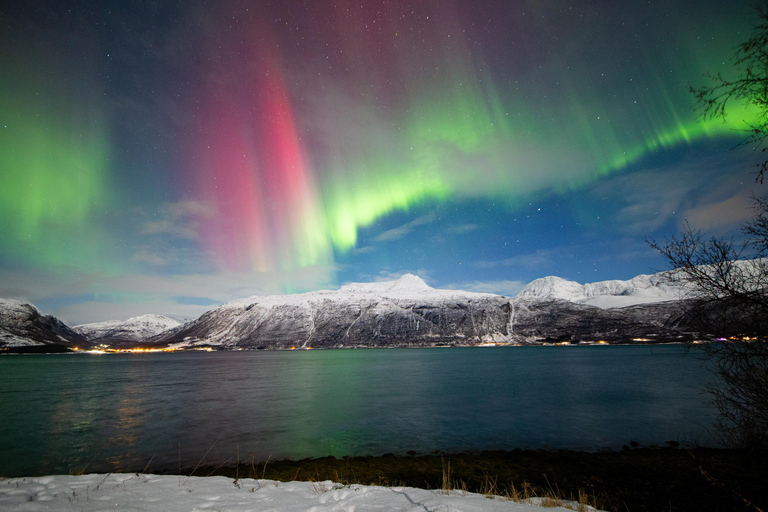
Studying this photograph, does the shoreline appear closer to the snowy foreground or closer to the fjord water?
the fjord water

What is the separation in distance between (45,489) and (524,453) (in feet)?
74.7

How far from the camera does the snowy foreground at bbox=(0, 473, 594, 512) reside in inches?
278

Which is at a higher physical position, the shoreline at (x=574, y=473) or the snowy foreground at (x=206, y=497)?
the snowy foreground at (x=206, y=497)

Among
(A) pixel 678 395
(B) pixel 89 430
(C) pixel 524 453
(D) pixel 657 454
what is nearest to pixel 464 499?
(C) pixel 524 453

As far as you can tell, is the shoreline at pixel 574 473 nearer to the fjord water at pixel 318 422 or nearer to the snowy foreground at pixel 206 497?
the fjord water at pixel 318 422

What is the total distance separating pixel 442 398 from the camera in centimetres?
4516

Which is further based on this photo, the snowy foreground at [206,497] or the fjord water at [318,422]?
the fjord water at [318,422]

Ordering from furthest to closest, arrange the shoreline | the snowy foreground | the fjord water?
the fjord water < the shoreline < the snowy foreground

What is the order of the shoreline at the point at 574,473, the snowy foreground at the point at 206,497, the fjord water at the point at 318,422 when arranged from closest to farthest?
the snowy foreground at the point at 206,497
the shoreline at the point at 574,473
the fjord water at the point at 318,422

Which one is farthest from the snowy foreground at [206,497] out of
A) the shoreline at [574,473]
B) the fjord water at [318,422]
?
the fjord water at [318,422]

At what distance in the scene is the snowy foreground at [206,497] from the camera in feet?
23.2

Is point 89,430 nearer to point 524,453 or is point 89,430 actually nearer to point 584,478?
point 524,453

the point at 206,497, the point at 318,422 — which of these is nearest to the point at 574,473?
the point at 206,497

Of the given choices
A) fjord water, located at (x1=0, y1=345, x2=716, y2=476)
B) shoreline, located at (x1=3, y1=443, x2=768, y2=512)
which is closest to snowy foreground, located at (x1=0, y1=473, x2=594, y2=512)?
shoreline, located at (x1=3, y1=443, x2=768, y2=512)
